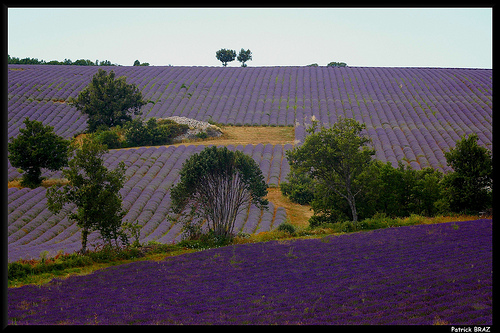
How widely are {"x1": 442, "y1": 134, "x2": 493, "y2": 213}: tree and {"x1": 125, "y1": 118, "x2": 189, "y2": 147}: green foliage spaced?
26677 mm

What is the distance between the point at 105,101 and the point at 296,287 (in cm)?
3692

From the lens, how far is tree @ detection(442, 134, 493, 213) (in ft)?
79.3

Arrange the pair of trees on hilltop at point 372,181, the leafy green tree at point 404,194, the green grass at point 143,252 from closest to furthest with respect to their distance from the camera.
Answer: the green grass at point 143,252, the pair of trees on hilltop at point 372,181, the leafy green tree at point 404,194

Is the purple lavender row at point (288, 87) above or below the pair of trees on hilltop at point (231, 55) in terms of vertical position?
below

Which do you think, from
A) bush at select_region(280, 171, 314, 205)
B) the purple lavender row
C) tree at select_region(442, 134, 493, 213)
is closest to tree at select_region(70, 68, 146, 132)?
the purple lavender row

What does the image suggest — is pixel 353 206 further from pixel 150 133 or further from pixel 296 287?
pixel 150 133

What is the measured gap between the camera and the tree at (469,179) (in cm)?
2416

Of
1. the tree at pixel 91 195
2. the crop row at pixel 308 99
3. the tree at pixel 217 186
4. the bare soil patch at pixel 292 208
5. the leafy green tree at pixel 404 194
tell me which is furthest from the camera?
the crop row at pixel 308 99

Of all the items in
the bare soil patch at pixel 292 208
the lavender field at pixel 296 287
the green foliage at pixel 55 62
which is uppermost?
the green foliage at pixel 55 62

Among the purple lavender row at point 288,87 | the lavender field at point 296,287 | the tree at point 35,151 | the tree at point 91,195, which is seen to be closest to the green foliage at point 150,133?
the purple lavender row at point 288,87

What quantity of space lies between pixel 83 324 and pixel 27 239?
50.2ft

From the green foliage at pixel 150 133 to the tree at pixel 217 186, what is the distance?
69.3 feet

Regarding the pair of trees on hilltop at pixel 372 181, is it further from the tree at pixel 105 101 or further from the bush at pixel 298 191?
the tree at pixel 105 101
